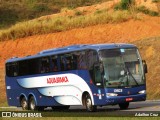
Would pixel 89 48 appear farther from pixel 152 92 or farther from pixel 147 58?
pixel 147 58

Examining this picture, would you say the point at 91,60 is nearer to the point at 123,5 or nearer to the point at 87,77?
the point at 87,77

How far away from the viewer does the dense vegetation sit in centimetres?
7181

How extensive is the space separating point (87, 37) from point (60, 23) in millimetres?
4698

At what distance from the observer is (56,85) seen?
28.7 metres

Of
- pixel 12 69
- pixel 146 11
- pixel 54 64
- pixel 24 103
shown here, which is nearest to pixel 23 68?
pixel 12 69

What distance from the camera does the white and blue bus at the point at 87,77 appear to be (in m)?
25.2

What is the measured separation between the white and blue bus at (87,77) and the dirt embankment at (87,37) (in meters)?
21.6

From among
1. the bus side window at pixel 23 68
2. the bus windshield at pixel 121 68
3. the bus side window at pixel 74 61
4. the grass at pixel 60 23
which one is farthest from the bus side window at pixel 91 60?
the grass at pixel 60 23

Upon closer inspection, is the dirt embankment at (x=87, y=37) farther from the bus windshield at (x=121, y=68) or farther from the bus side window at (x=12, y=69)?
the bus windshield at (x=121, y=68)

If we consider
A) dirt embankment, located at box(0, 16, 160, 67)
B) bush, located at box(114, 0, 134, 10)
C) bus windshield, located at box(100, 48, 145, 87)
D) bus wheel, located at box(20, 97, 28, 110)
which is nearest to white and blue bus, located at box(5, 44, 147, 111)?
bus windshield, located at box(100, 48, 145, 87)

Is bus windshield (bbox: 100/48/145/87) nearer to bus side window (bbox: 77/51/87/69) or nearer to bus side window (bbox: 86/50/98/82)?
bus side window (bbox: 86/50/98/82)

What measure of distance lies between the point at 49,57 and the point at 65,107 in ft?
11.3

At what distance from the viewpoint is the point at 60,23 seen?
57.8m

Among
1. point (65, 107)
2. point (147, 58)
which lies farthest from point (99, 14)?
point (65, 107)
